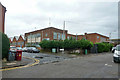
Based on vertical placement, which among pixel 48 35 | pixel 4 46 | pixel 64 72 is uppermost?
pixel 48 35

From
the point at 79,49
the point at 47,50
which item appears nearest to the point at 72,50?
the point at 79,49

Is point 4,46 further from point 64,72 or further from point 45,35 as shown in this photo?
point 45,35

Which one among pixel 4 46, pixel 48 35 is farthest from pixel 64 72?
pixel 48 35

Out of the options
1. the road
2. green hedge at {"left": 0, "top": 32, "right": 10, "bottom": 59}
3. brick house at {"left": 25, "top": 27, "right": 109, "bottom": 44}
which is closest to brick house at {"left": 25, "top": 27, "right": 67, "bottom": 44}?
brick house at {"left": 25, "top": 27, "right": 109, "bottom": 44}

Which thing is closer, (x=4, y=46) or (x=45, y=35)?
(x=4, y=46)

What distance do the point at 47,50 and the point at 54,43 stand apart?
9.73ft

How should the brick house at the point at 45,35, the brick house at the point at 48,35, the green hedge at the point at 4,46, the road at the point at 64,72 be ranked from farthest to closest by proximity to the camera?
the brick house at the point at 48,35 → the brick house at the point at 45,35 → the green hedge at the point at 4,46 → the road at the point at 64,72

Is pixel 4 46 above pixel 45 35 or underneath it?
underneath

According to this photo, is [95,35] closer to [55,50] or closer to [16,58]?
[55,50]

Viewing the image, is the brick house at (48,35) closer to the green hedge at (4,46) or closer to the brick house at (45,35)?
the brick house at (45,35)

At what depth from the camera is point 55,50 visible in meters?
22.1

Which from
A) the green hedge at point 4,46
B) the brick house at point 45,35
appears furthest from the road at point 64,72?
the brick house at point 45,35

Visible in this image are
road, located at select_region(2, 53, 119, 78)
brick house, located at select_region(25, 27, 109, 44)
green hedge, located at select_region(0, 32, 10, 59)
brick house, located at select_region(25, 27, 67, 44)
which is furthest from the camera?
brick house, located at select_region(25, 27, 109, 44)

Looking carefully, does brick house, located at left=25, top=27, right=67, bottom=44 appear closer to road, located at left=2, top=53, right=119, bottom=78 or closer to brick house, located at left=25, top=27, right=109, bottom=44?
brick house, located at left=25, top=27, right=109, bottom=44
